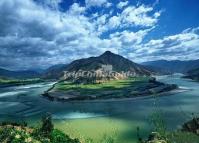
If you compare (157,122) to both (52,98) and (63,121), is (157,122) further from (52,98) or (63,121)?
(52,98)

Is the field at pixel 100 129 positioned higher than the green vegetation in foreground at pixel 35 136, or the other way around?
the green vegetation in foreground at pixel 35 136

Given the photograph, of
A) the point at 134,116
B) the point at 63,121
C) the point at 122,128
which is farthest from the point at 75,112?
the point at 122,128

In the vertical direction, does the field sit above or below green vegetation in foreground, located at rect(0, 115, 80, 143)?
below

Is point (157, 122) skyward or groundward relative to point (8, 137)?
skyward

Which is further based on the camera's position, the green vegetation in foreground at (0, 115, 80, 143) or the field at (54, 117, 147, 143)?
the field at (54, 117, 147, 143)

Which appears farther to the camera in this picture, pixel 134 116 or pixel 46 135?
pixel 134 116

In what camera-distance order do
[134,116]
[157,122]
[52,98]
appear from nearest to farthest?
1. [157,122]
2. [134,116]
3. [52,98]

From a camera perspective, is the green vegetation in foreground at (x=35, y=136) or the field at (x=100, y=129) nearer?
the green vegetation in foreground at (x=35, y=136)

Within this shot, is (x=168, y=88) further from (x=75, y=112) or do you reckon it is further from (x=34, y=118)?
(x=34, y=118)

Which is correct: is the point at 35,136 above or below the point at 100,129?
above

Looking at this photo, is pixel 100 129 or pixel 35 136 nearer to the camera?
pixel 35 136

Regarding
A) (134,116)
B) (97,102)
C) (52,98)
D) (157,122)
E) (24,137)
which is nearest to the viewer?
(157,122)
